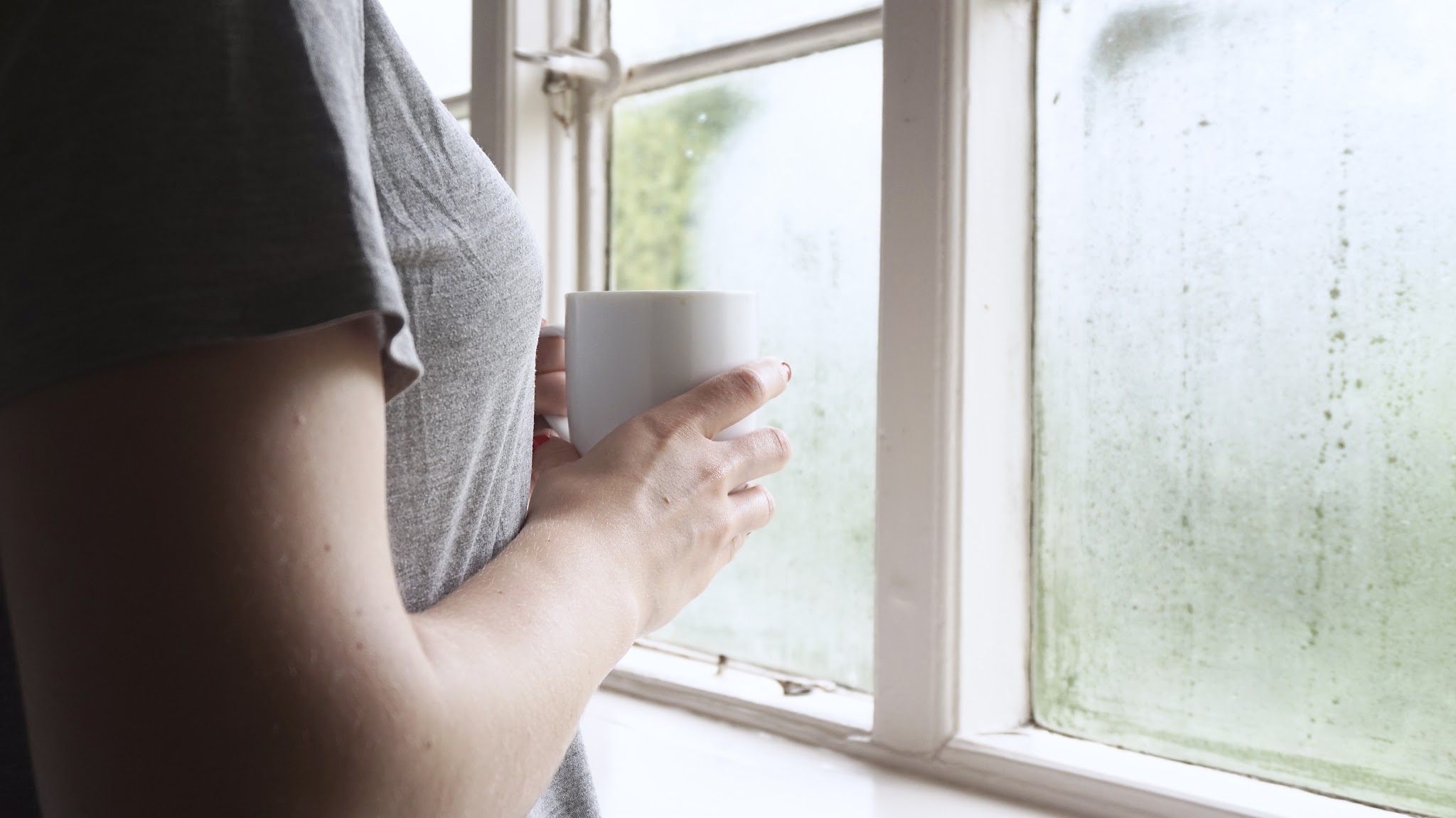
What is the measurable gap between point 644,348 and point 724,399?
0.06m

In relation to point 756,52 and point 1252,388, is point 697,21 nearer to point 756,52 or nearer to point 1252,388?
point 756,52

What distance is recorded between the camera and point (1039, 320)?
1.00m

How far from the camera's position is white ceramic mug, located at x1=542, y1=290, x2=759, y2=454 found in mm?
639

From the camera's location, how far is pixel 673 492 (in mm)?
582

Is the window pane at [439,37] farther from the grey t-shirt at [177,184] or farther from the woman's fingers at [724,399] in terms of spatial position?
the grey t-shirt at [177,184]

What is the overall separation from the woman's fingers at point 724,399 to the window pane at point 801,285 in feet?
1.53

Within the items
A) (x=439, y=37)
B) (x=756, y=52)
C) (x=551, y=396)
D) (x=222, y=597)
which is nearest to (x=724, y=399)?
(x=551, y=396)

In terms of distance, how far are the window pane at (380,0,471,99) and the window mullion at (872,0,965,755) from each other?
86cm

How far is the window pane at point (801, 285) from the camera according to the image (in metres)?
1.12

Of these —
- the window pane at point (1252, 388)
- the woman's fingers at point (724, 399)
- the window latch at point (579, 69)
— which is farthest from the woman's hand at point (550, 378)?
the window latch at point (579, 69)

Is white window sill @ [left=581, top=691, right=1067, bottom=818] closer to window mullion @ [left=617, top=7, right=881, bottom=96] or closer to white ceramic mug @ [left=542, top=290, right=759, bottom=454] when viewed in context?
white ceramic mug @ [left=542, top=290, right=759, bottom=454]

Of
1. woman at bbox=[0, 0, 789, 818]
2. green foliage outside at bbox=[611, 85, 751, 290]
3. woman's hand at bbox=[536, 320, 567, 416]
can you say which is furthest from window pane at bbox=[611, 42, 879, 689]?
woman at bbox=[0, 0, 789, 818]

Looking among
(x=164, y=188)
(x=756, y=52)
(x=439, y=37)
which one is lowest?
(x=164, y=188)

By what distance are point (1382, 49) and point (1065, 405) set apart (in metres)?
0.37
